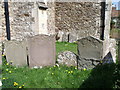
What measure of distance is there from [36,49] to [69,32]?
538 centimetres

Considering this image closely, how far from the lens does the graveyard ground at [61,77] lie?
350 cm

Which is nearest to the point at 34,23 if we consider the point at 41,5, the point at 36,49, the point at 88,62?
the point at 41,5

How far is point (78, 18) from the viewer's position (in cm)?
965

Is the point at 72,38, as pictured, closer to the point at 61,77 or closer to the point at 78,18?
the point at 78,18

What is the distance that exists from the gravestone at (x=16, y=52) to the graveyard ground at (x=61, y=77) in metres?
0.32

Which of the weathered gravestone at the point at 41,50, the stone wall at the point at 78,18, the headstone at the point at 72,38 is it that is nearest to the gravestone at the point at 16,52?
the weathered gravestone at the point at 41,50

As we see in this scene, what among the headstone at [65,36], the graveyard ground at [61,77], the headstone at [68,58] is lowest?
the graveyard ground at [61,77]

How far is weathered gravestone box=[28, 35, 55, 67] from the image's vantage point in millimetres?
4816

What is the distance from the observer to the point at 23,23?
22.6 ft

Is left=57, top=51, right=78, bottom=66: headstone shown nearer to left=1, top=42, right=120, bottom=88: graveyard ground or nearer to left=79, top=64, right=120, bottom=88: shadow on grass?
left=1, top=42, right=120, bottom=88: graveyard ground

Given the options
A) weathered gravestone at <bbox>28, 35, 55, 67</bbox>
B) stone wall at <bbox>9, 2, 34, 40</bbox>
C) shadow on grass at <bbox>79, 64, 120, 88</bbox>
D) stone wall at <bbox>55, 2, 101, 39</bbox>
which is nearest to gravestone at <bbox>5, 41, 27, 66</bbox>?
weathered gravestone at <bbox>28, 35, 55, 67</bbox>

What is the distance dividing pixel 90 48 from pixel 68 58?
2.66ft

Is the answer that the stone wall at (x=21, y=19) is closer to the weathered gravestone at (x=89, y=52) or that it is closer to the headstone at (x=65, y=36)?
the weathered gravestone at (x=89, y=52)

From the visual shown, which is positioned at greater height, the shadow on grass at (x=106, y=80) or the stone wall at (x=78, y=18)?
the stone wall at (x=78, y=18)
